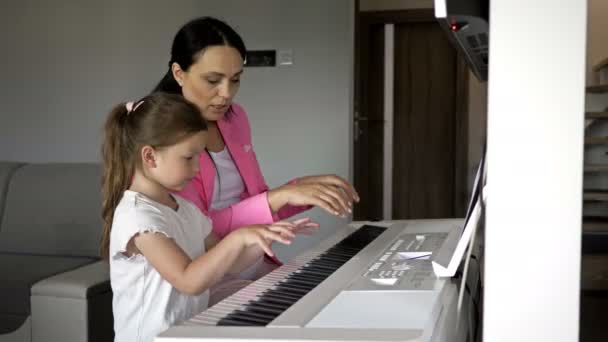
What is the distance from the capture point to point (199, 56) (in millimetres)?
1591

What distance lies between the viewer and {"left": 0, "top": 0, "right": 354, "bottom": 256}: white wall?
441cm

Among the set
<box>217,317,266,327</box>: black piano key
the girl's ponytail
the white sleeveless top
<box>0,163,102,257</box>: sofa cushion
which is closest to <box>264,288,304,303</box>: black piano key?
<box>217,317,266,327</box>: black piano key

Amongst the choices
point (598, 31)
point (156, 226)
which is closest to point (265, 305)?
point (156, 226)

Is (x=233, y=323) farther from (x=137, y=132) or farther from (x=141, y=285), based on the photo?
(x=137, y=132)

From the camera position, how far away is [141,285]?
1.27m

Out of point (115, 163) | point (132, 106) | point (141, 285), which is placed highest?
point (132, 106)

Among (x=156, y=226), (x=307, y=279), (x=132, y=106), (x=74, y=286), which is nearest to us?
(x=307, y=279)

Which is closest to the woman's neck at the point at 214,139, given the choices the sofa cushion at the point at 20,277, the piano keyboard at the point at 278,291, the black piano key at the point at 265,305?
the piano keyboard at the point at 278,291

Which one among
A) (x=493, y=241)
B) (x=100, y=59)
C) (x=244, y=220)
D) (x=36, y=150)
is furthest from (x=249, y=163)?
(x=36, y=150)

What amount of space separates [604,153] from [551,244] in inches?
174

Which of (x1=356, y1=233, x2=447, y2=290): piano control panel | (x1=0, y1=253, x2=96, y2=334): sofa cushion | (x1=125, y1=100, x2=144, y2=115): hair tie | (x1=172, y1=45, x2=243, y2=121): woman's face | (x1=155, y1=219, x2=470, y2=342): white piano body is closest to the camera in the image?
(x1=155, y1=219, x2=470, y2=342): white piano body

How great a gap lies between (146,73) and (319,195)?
3683mm

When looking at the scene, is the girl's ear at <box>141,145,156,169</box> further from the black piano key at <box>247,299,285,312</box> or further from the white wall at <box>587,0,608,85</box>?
the white wall at <box>587,0,608,85</box>

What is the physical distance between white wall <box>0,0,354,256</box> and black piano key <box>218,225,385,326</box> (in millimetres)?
3028
